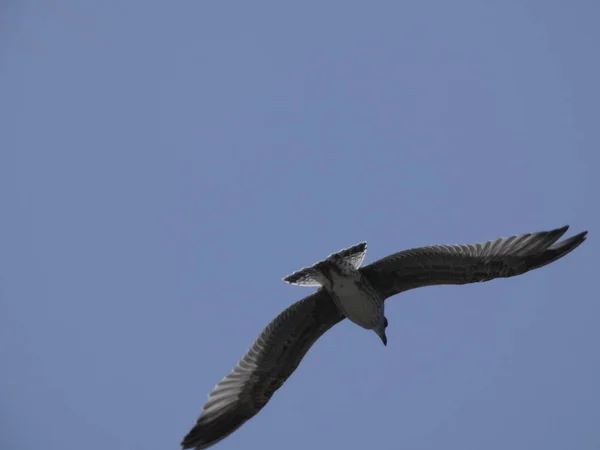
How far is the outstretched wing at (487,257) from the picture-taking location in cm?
1207

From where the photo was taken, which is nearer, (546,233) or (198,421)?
(546,233)

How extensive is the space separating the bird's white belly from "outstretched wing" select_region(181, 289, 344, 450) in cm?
34

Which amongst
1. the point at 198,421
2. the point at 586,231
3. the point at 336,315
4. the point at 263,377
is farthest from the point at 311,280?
the point at 586,231

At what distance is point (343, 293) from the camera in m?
→ 12.8

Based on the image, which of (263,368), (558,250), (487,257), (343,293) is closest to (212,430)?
(263,368)

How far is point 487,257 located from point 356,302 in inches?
77.8

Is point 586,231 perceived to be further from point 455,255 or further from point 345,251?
point 345,251

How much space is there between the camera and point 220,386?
44.2 ft

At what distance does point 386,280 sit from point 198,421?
11.5 ft

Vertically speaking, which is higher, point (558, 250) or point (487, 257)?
point (487, 257)

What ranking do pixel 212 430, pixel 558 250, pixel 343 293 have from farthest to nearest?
pixel 212 430 → pixel 343 293 → pixel 558 250

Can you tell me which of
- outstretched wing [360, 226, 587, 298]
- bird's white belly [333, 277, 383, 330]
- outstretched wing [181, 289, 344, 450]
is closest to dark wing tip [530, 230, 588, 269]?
outstretched wing [360, 226, 587, 298]

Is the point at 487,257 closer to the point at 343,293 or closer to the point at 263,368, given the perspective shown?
the point at 343,293

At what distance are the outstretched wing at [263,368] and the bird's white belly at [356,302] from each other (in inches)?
13.3
